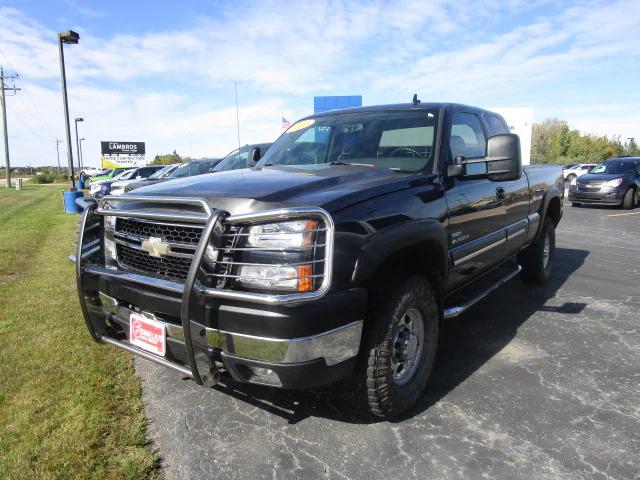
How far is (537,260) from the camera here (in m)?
5.76

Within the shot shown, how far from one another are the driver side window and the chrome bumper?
1849 millimetres

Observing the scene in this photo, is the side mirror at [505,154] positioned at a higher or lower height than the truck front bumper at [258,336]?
higher

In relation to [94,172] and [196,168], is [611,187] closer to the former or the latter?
[196,168]

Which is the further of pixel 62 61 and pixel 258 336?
pixel 62 61

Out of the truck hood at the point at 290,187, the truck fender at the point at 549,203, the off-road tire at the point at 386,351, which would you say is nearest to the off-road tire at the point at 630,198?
the truck fender at the point at 549,203

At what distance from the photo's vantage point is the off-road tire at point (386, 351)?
2543 mm

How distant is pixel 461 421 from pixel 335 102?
2256cm

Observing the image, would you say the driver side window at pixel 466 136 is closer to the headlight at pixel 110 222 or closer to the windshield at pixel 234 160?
the headlight at pixel 110 222

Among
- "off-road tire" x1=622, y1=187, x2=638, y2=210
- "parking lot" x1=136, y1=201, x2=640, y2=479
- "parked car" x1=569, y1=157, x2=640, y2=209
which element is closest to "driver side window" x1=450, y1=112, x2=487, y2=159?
"parking lot" x1=136, y1=201, x2=640, y2=479

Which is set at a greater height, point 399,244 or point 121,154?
point 121,154

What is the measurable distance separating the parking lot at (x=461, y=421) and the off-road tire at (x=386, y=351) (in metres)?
0.16

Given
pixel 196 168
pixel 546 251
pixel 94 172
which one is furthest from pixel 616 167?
pixel 94 172

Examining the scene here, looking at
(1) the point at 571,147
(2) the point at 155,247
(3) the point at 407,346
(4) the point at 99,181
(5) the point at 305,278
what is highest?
(1) the point at 571,147

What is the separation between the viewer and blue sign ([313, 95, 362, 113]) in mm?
23542
